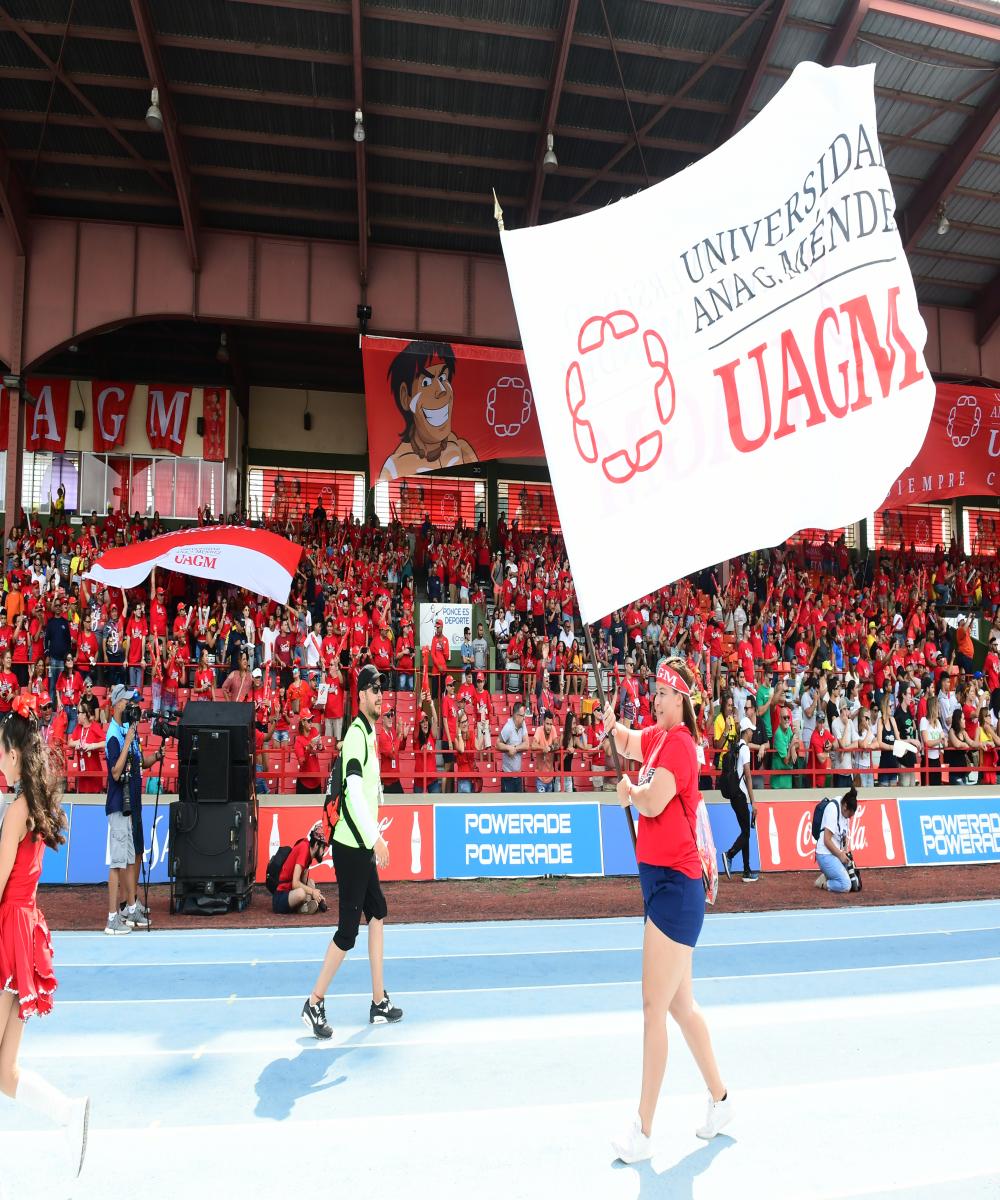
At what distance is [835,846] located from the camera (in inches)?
527

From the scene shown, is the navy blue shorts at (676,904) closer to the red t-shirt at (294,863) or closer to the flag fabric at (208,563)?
the red t-shirt at (294,863)

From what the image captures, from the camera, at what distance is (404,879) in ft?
43.8

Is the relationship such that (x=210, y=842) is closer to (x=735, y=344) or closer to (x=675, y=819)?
(x=675, y=819)

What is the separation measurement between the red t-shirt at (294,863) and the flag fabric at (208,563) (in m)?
7.65

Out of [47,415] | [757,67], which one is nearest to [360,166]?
[757,67]

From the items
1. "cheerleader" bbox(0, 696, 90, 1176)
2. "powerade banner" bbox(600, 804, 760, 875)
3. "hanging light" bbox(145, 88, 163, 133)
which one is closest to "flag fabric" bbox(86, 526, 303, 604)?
"powerade banner" bbox(600, 804, 760, 875)

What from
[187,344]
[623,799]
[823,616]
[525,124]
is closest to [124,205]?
[187,344]

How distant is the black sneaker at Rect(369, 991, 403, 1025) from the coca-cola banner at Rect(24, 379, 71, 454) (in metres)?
26.9

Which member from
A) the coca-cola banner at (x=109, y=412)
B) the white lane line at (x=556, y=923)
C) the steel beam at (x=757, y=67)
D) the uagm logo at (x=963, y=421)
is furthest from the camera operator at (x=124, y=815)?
the uagm logo at (x=963, y=421)

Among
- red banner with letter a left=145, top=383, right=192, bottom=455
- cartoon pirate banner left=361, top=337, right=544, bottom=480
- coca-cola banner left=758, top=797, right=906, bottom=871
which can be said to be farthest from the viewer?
red banner with letter a left=145, top=383, right=192, bottom=455

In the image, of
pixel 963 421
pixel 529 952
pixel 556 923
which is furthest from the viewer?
pixel 963 421

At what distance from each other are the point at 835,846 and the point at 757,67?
1623 centimetres

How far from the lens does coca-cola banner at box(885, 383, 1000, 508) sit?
2662 cm

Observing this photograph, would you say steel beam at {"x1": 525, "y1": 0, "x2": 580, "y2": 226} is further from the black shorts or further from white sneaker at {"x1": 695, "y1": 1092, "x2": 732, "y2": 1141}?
white sneaker at {"x1": 695, "y1": 1092, "x2": 732, "y2": 1141}
